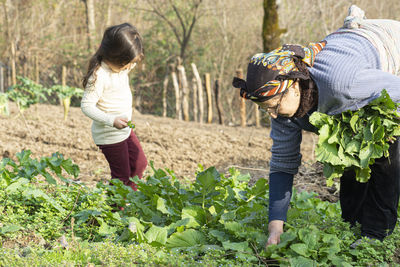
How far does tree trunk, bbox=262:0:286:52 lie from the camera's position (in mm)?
9148

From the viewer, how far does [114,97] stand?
372cm

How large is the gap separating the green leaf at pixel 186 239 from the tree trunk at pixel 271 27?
274 inches

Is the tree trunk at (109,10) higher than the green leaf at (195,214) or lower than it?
higher

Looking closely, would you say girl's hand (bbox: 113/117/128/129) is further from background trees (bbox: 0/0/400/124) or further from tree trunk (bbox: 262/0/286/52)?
background trees (bbox: 0/0/400/124)

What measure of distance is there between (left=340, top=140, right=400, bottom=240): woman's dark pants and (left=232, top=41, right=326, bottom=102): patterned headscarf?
710 mm

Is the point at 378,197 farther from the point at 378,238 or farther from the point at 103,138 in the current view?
the point at 103,138

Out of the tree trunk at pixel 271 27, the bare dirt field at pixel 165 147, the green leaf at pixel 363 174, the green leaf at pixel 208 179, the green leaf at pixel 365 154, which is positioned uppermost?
the tree trunk at pixel 271 27

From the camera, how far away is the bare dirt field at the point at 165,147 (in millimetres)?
5562

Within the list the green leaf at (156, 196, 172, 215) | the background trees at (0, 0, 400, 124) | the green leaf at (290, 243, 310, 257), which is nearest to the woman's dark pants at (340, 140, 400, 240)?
the green leaf at (290, 243, 310, 257)

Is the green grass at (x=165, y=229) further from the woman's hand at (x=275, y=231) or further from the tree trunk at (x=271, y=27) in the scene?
the tree trunk at (x=271, y=27)

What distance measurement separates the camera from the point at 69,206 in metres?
3.28

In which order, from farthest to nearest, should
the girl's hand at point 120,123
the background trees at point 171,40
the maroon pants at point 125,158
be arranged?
the background trees at point 171,40, the maroon pants at point 125,158, the girl's hand at point 120,123

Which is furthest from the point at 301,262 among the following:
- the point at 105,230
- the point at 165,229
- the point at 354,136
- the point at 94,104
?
the point at 94,104

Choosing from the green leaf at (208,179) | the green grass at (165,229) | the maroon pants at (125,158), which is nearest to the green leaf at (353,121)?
the green grass at (165,229)
